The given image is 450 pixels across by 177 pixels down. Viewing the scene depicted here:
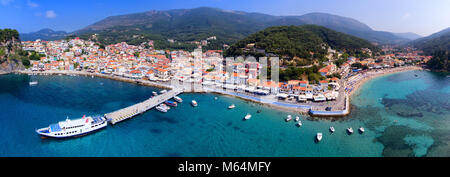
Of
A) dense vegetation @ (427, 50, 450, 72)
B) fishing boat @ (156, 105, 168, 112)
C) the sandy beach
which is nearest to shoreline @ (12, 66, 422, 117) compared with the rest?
the sandy beach

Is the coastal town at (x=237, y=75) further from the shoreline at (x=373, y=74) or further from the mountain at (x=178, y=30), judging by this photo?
the mountain at (x=178, y=30)

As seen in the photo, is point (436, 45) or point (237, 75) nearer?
point (237, 75)

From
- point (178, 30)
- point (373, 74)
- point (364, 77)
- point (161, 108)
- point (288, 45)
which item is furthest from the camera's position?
point (178, 30)

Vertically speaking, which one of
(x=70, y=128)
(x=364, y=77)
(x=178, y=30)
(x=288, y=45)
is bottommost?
(x=70, y=128)

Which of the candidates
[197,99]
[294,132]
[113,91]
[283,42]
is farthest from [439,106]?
[113,91]

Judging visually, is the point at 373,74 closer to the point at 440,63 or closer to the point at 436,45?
the point at 440,63

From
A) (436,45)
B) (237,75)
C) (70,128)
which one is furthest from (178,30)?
(436,45)

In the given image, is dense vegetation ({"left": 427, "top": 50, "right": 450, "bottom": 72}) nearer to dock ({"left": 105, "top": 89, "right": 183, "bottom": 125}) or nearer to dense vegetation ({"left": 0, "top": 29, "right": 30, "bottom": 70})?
dock ({"left": 105, "top": 89, "right": 183, "bottom": 125})
